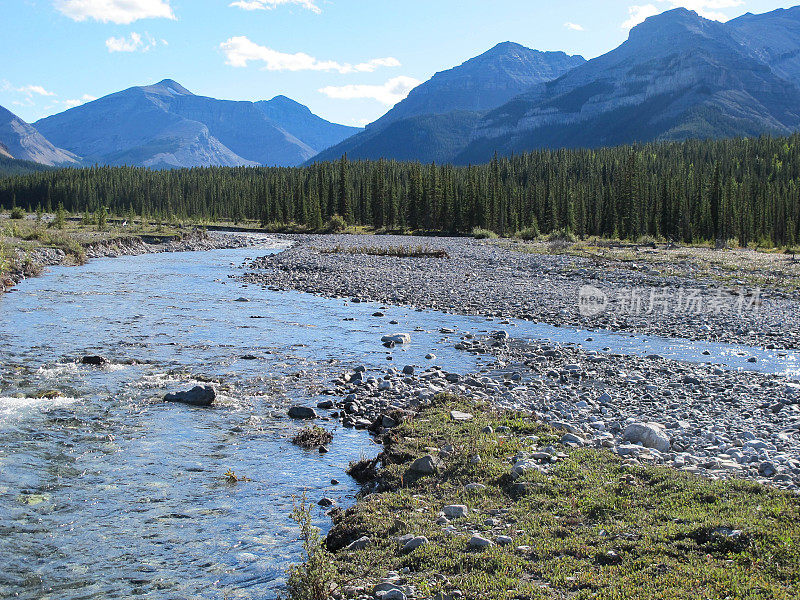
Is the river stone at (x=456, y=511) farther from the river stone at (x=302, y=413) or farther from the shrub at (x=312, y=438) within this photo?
the river stone at (x=302, y=413)

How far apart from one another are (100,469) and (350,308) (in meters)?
19.3

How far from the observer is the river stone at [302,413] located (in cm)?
1399

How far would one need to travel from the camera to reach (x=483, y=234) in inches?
3639

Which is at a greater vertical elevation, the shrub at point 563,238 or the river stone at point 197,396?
the shrub at point 563,238

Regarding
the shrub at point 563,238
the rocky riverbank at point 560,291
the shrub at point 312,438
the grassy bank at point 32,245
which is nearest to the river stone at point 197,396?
the shrub at point 312,438

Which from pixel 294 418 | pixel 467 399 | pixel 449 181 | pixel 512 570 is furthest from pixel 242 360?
pixel 449 181

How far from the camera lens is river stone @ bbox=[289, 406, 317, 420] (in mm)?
13992

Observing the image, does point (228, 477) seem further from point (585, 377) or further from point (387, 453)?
point (585, 377)

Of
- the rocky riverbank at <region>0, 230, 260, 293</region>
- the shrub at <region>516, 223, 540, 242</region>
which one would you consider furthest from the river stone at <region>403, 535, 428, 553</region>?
the shrub at <region>516, 223, 540, 242</region>

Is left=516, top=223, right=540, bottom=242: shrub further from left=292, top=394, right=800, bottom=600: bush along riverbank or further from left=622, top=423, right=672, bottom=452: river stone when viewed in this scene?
left=292, top=394, right=800, bottom=600: bush along riverbank

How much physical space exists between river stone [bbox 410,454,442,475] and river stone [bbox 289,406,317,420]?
426 cm

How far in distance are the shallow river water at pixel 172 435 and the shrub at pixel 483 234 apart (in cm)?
6299

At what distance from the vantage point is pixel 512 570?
6.98m

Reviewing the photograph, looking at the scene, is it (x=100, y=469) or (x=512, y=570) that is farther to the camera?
(x=100, y=469)
